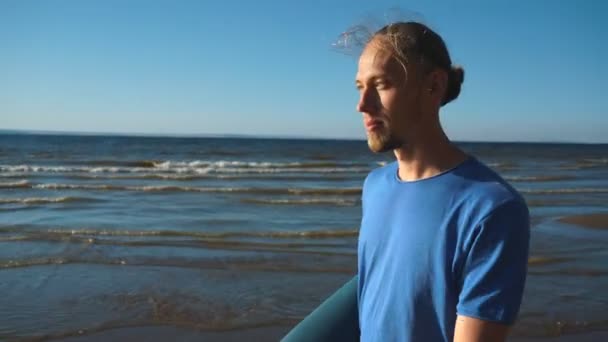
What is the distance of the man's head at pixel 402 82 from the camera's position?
1659mm

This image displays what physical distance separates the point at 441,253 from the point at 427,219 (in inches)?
4.0

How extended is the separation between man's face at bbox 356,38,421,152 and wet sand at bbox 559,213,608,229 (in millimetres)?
9591

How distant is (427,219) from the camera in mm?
1533

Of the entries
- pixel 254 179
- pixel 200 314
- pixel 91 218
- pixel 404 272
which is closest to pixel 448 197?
pixel 404 272

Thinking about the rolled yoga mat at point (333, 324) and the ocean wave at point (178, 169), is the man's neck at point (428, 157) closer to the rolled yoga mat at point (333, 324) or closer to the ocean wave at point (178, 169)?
the rolled yoga mat at point (333, 324)

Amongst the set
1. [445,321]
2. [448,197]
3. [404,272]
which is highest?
[448,197]

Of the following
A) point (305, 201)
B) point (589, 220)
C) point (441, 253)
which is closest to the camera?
point (441, 253)

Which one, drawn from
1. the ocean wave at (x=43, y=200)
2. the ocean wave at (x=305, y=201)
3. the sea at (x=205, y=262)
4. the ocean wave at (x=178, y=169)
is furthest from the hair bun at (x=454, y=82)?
the ocean wave at (x=178, y=169)

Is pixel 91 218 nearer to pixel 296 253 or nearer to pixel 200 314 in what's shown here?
pixel 296 253

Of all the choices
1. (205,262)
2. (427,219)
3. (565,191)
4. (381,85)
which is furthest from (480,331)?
(565,191)

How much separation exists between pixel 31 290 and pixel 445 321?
525cm

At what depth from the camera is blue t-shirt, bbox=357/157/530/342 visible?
4.55ft

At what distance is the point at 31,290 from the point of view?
18.7 feet

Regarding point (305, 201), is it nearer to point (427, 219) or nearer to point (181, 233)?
point (181, 233)
